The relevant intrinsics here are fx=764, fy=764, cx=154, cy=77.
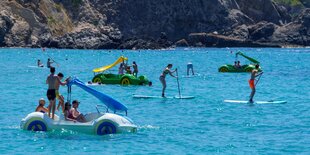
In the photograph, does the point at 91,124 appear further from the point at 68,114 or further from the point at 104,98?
the point at 104,98

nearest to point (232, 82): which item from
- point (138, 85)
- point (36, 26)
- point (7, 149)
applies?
point (138, 85)

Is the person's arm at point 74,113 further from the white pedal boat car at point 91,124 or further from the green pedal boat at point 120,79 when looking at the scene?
the green pedal boat at point 120,79

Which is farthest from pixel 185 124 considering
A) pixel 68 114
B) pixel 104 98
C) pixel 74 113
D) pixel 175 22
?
pixel 175 22

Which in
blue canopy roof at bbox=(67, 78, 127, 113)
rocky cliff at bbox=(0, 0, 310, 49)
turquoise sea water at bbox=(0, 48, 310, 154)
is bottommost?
turquoise sea water at bbox=(0, 48, 310, 154)

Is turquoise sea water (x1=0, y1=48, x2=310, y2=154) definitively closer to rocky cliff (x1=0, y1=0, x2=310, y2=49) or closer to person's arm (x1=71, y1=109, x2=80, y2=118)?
person's arm (x1=71, y1=109, x2=80, y2=118)

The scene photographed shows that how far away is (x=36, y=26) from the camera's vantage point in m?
140

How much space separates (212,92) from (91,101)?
1015cm

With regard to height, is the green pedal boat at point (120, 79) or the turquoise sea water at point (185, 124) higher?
the green pedal boat at point (120, 79)

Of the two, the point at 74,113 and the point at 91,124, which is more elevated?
the point at 74,113

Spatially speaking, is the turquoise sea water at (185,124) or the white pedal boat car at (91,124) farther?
the white pedal boat car at (91,124)

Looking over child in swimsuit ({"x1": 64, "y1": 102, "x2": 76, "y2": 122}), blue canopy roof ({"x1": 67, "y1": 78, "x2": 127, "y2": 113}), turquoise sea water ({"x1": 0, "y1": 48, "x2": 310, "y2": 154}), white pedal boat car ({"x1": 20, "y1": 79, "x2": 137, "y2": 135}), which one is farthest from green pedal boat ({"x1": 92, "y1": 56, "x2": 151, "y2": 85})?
child in swimsuit ({"x1": 64, "y1": 102, "x2": 76, "y2": 122})

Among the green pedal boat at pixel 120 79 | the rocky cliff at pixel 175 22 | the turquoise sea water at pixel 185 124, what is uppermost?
the rocky cliff at pixel 175 22

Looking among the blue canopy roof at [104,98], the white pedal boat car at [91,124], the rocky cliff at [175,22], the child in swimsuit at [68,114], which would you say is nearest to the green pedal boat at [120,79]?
the blue canopy roof at [104,98]

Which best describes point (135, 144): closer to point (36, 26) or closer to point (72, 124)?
point (72, 124)
